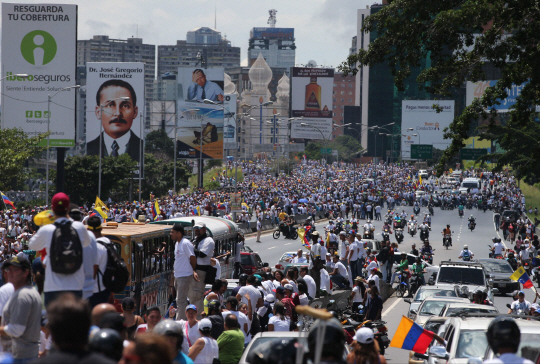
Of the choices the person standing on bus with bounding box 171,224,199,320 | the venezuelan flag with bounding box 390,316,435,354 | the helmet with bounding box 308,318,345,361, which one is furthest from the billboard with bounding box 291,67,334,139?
the helmet with bounding box 308,318,345,361

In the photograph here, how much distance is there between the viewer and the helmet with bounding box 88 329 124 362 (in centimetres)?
453

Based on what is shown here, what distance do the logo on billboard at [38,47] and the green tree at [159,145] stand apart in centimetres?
5312

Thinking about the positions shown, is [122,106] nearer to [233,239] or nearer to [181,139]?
[181,139]

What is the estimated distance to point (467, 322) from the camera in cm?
900

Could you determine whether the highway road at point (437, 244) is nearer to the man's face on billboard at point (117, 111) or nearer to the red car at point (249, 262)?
the red car at point (249, 262)

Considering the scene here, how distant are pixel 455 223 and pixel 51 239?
50.7 m

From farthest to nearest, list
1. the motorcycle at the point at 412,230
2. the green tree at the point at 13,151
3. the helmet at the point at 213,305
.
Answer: the motorcycle at the point at 412,230 < the green tree at the point at 13,151 < the helmet at the point at 213,305

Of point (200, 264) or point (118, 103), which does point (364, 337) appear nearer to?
point (200, 264)

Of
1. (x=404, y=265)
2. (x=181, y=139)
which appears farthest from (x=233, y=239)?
(x=181, y=139)

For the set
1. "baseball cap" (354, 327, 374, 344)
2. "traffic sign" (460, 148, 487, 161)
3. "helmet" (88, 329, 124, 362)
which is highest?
"traffic sign" (460, 148, 487, 161)

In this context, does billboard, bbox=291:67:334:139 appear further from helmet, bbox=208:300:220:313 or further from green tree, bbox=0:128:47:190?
helmet, bbox=208:300:220:313

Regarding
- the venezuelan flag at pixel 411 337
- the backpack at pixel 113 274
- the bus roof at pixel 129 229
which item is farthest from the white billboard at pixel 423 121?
the backpack at pixel 113 274

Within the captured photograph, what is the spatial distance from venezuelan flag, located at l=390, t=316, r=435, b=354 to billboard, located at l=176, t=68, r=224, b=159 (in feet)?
219

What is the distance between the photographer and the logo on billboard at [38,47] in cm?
5244
